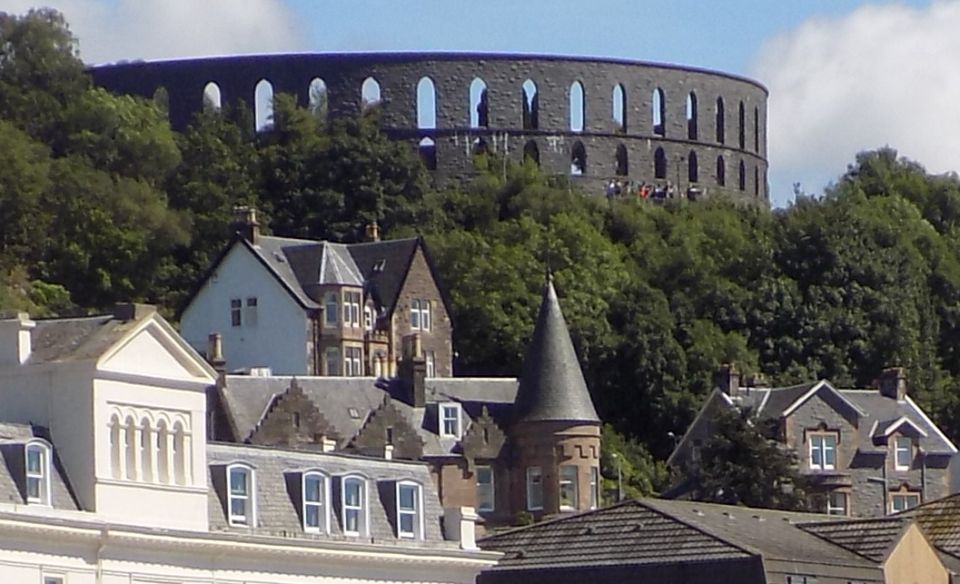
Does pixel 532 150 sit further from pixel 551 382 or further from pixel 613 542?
pixel 613 542

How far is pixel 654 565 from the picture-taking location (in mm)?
71812

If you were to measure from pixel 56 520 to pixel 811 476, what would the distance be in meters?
62.4

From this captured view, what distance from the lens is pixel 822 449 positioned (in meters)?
125

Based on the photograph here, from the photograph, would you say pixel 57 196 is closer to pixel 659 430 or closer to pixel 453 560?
pixel 659 430

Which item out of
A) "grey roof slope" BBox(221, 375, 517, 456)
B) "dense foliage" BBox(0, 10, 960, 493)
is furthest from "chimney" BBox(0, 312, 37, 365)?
"dense foliage" BBox(0, 10, 960, 493)

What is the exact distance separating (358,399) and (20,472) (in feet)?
178

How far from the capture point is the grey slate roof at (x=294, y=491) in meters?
66.8

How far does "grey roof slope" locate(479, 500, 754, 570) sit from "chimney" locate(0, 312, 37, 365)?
42.2 feet

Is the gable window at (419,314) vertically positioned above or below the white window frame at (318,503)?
above

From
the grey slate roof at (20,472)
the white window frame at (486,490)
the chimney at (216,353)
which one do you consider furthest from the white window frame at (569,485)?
the grey slate roof at (20,472)

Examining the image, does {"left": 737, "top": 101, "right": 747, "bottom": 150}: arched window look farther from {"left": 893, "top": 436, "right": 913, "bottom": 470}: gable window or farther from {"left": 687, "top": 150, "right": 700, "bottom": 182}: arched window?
{"left": 893, "top": 436, "right": 913, "bottom": 470}: gable window

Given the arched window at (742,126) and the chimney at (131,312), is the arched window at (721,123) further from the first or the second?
the chimney at (131,312)

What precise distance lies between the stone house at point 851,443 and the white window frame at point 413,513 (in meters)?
51.4

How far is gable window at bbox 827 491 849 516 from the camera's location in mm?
119562
